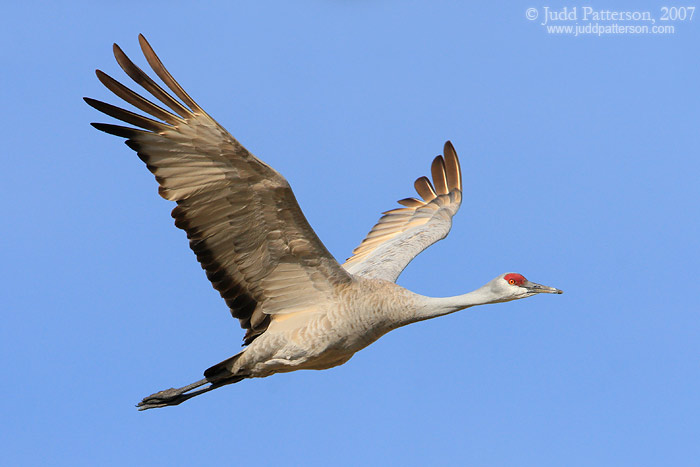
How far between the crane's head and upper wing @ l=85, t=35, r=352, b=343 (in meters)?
1.65

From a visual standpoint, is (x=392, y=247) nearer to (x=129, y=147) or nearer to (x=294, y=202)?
(x=294, y=202)

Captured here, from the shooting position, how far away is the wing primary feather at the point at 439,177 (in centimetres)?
1445

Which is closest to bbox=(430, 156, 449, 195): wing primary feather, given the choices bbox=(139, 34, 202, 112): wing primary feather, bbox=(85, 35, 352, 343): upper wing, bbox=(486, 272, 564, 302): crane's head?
bbox=(486, 272, 564, 302): crane's head

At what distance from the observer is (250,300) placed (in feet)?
34.0

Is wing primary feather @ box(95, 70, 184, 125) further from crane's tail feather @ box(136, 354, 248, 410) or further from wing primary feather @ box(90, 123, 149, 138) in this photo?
crane's tail feather @ box(136, 354, 248, 410)

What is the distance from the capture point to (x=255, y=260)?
10.0 metres

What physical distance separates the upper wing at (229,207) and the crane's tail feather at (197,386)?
0.61 metres

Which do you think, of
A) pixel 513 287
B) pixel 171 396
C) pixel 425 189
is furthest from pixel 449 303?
pixel 425 189

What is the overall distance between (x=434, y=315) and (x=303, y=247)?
1.64 meters

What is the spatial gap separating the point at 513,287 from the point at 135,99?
14.4 feet

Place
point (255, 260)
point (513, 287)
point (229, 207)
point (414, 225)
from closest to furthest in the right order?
point (229, 207), point (255, 260), point (513, 287), point (414, 225)

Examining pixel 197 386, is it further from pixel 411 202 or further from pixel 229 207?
pixel 411 202

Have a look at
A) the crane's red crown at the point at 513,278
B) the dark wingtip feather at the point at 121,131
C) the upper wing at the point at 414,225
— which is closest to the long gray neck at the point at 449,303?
the crane's red crown at the point at 513,278

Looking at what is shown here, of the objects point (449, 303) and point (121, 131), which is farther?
point (449, 303)
